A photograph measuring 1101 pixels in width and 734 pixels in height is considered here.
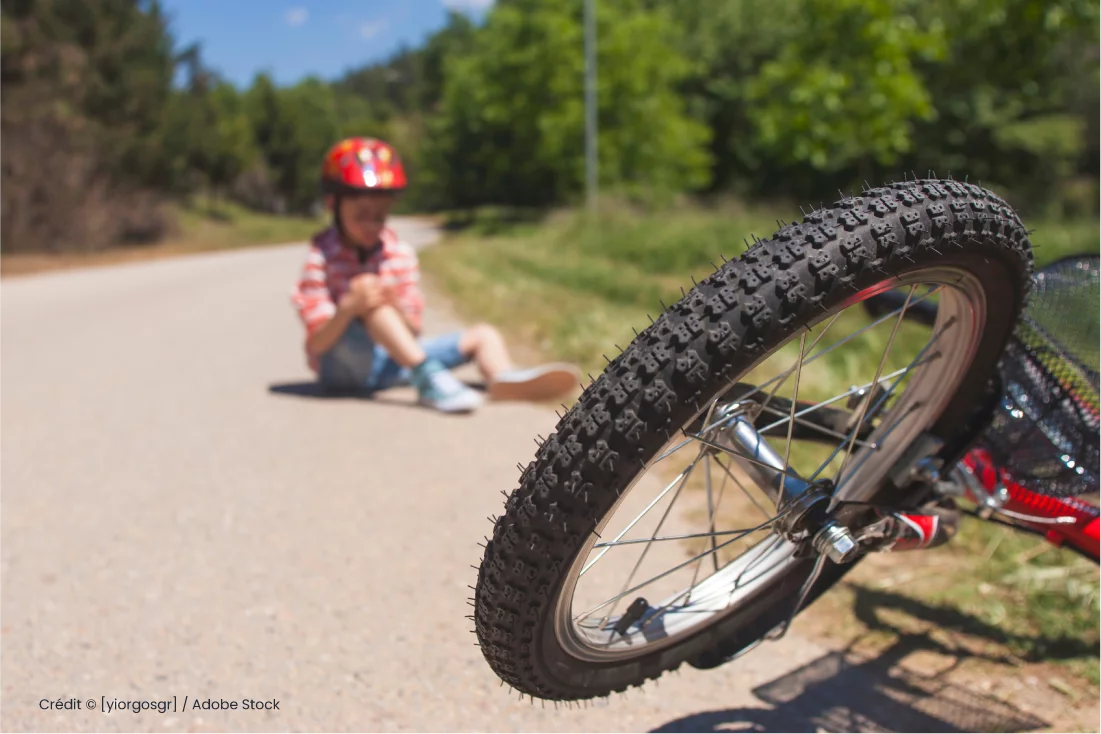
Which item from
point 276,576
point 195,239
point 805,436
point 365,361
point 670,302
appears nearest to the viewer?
point 805,436

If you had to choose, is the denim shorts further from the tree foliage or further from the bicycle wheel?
the tree foliage

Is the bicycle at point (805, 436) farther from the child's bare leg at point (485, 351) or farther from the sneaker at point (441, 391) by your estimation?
the child's bare leg at point (485, 351)

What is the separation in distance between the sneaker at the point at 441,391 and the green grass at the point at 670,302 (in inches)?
38.9

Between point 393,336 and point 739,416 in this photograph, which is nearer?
point 739,416

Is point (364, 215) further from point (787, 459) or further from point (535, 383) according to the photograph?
point (787, 459)

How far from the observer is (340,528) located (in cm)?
298

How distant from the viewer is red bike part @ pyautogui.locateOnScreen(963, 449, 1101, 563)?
206 centimetres

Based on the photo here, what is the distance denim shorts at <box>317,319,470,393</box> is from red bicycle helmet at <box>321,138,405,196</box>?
70 cm

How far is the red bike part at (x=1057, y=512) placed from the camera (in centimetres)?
206

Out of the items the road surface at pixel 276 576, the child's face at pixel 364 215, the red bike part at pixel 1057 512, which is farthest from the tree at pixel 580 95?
the red bike part at pixel 1057 512

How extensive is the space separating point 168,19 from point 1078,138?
32.7 metres

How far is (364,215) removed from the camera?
452 cm

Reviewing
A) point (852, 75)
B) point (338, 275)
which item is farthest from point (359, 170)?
point (852, 75)

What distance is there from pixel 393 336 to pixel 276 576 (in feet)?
6.72
